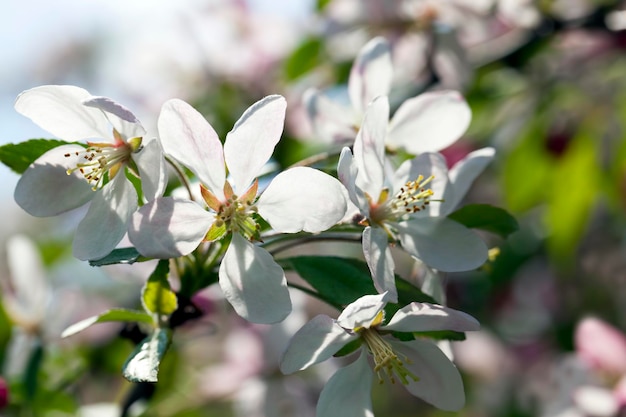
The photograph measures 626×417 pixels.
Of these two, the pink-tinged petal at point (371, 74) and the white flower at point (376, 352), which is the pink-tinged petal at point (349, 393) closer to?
the white flower at point (376, 352)

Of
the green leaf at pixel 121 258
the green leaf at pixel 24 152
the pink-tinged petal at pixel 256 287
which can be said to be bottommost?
the pink-tinged petal at pixel 256 287

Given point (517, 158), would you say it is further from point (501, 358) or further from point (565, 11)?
point (501, 358)

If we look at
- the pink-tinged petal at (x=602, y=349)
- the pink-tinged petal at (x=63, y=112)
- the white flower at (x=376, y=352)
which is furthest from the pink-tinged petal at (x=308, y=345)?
the pink-tinged petal at (x=602, y=349)

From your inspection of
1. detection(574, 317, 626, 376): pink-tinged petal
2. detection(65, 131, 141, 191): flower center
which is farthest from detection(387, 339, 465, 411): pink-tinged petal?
detection(574, 317, 626, 376): pink-tinged petal

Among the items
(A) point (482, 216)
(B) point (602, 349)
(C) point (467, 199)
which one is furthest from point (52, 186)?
(C) point (467, 199)

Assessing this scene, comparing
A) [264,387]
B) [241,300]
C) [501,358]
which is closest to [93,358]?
[264,387]

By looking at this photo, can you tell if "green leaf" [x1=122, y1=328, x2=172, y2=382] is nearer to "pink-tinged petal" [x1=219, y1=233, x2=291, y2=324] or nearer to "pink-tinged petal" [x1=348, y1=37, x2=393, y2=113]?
"pink-tinged petal" [x1=219, y1=233, x2=291, y2=324]
